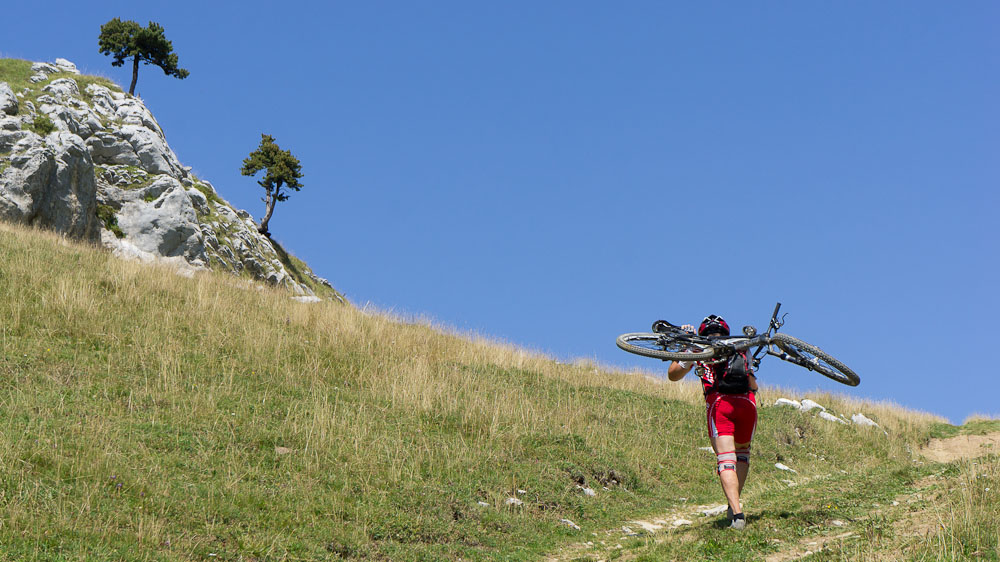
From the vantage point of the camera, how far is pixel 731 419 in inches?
339

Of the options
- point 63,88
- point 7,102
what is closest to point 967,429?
point 7,102

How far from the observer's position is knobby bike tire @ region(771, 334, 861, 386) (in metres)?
9.15

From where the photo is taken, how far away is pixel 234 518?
27.0ft

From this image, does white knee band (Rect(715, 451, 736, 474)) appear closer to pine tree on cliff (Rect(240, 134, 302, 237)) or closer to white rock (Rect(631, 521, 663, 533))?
white rock (Rect(631, 521, 663, 533))

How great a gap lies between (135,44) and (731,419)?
55.9m

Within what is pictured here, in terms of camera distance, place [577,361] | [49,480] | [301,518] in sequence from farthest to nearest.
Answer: [577,361], [301,518], [49,480]

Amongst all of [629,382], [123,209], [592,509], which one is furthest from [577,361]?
[123,209]

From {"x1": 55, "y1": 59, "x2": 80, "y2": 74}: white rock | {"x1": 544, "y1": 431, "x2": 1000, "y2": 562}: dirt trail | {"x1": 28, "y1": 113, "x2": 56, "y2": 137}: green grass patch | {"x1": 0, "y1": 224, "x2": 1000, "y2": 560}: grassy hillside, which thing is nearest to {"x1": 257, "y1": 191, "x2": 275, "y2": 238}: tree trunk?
{"x1": 55, "y1": 59, "x2": 80, "y2": 74}: white rock

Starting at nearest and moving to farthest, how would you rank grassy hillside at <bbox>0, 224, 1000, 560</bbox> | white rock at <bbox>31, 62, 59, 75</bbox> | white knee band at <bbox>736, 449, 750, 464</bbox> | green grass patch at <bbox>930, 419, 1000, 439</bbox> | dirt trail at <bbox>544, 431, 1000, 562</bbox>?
dirt trail at <bbox>544, 431, 1000, 562</bbox> < grassy hillside at <bbox>0, 224, 1000, 560</bbox> < white knee band at <bbox>736, 449, 750, 464</bbox> < green grass patch at <bbox>930, 419, 1000, 439</bbox> < white rock at <bbox>31, 62, 59, 75</bbox>

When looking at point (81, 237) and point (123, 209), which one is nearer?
point (81, 237)

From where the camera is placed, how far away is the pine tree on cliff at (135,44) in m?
52.5

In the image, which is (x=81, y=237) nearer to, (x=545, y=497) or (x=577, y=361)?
(x=577, y=361)

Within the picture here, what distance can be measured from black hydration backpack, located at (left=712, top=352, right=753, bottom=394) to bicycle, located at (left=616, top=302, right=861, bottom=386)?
95mm

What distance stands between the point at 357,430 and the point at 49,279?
27.1ft
